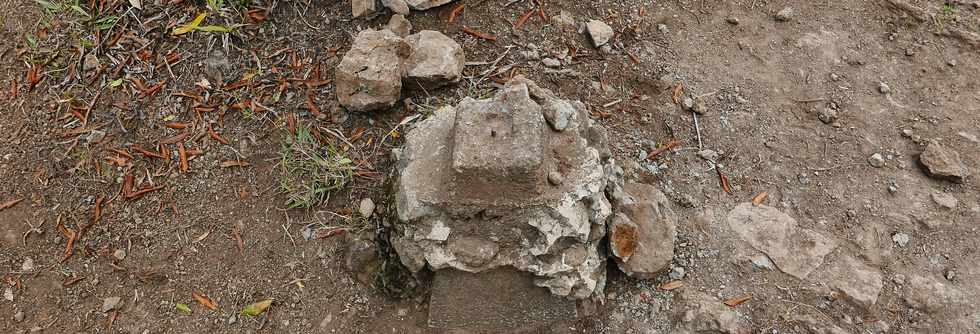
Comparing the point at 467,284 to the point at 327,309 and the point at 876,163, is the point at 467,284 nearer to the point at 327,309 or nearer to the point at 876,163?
the point at 327,309

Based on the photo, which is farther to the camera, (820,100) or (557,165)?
(820,100)

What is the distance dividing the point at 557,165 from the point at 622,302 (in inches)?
27.4

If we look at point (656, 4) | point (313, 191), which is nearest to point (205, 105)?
point (313, 191)

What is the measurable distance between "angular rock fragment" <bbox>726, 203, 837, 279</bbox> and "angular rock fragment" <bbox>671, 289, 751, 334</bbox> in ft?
1.17

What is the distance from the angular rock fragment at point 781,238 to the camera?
8.88ft

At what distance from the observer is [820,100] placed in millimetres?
3264

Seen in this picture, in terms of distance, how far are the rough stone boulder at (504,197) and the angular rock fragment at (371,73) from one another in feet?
1.20

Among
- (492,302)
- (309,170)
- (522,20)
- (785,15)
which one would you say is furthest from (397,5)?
(785,15)

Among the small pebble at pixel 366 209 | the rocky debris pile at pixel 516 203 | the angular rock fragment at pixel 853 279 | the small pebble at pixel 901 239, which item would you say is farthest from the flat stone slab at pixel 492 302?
the small pebble at pixel 901 239

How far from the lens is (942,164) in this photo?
9.82 ft

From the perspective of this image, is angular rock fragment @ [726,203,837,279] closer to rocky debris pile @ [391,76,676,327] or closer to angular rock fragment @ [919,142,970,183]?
rocky debris pile @ [391,76,676,327]

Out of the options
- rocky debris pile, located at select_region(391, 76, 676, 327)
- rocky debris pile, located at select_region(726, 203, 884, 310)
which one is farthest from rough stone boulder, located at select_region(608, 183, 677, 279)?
rocky debris pile, located at select_region(726, 203, 884, 310)

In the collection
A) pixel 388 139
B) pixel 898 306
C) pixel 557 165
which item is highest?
pixel 557 165

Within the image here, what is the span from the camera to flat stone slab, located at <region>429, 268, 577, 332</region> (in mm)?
2449
